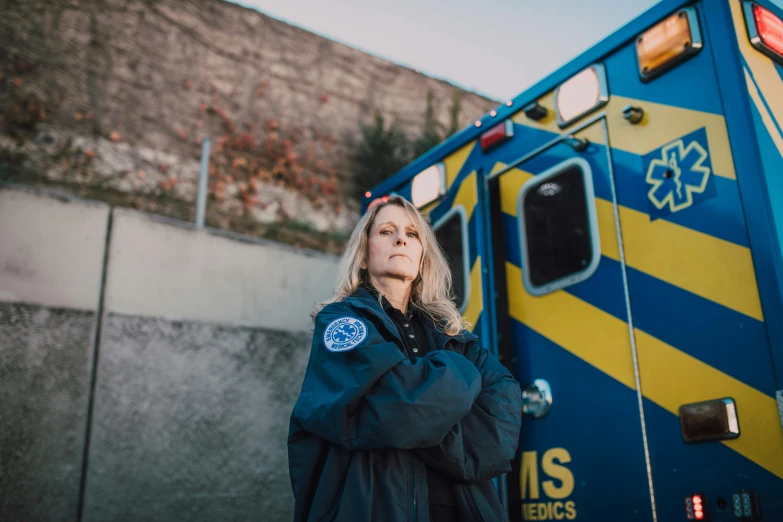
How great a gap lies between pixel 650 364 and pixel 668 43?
1161 mm

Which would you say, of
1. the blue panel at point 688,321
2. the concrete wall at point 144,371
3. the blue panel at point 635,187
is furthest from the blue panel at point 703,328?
the concrete wall at point 144,371

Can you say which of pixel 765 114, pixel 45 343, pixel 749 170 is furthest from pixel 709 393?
pixel 45 343

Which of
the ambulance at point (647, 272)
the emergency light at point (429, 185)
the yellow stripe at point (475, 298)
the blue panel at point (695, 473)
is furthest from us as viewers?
the emergency light at point (429, 185)

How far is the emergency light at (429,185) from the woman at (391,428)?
1791 mm

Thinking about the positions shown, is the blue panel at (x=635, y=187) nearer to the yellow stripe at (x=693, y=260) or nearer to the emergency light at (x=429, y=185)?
the yellow stripe at (x=693, y=260)

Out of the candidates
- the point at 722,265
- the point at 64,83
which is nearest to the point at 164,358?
the point at 722,265

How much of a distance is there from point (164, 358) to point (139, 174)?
10.0 ft

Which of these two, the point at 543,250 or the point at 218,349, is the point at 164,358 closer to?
the point at 218,349

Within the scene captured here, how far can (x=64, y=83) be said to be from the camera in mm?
6184

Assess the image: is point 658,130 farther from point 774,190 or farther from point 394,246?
point 394,246

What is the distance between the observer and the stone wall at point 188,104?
5.97m

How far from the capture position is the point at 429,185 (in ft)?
11.3

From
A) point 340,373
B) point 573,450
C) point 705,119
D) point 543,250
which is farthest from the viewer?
point 543,250

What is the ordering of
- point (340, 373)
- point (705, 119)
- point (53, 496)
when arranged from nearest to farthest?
point (340, 373), point (705, 119), point (53, 496)
